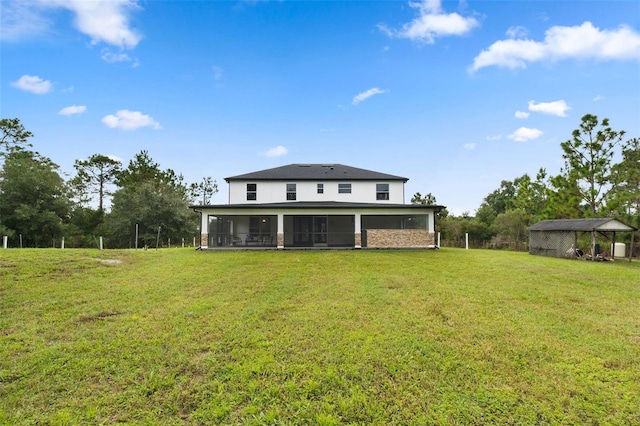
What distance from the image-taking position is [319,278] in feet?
28.6

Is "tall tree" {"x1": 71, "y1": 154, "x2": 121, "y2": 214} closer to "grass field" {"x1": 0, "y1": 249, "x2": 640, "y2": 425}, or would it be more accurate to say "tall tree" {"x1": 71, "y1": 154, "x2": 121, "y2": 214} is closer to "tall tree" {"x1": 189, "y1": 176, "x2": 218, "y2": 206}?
"tall tree" {"x1": 189, "y1": 176, "x2": 218, "y2": 206}

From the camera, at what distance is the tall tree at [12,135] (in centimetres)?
2692

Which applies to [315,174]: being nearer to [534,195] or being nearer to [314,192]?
[314,192]

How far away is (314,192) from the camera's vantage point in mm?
19750

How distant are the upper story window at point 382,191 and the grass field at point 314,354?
12443 millimetres

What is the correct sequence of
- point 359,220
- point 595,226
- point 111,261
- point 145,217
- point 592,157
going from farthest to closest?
1. point 145,217
2. point 592,157
3. point 359,220
4. point 595,226
5. point 111,261

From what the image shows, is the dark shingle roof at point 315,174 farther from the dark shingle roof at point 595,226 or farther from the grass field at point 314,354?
the grass field at point 314,354

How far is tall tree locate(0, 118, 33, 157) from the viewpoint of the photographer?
26.9 metres

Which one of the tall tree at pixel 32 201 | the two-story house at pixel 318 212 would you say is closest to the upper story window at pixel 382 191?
the two-story house at pixel 318 212

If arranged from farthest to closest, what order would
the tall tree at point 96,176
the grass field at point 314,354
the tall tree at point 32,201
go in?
the tall tree at point 96,176 → the tall tree at point 32,201 → the grass field at point 314,354

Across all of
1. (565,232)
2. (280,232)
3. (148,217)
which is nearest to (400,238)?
(280,232)

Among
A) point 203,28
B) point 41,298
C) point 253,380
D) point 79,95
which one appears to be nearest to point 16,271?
point 41,298

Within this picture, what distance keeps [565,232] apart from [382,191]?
972 cm

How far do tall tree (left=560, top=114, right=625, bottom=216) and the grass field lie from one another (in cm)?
1561
